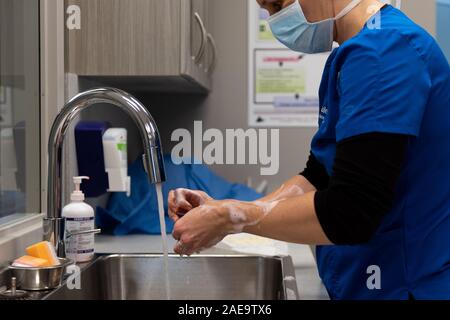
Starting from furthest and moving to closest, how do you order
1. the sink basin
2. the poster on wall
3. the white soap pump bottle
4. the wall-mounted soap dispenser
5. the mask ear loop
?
the poster on wall
the wall-mounted soap dispenser
the sink basin
the white soap pump bottle
the mask ear loop

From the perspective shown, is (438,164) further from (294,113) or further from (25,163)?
(294,113)

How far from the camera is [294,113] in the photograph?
242cm

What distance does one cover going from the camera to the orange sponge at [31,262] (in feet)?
3.49

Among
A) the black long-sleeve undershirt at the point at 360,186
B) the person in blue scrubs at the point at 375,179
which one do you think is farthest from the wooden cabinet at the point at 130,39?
the black long-sleeve undershirt at the point at 360,186

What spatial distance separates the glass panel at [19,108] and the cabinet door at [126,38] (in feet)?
0.68

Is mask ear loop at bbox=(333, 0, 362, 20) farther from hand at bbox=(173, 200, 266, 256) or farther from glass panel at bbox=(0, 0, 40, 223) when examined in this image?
glass panel at bbox=(0, 0, 40, 223)

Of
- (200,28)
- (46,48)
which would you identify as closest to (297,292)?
(46,48)

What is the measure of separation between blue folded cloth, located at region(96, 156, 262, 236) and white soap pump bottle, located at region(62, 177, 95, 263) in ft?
1.73

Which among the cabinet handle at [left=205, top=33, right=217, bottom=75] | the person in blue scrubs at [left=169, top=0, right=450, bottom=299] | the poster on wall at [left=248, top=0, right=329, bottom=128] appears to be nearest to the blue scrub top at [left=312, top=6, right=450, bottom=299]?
the person in blue scrubs at [left=169, top=0, right=450, bottom=299]

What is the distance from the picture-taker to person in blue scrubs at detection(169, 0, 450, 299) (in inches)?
30.5

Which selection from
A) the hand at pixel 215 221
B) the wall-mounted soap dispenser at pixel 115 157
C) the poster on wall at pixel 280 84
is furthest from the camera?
the poster on wall at pixel 280 84

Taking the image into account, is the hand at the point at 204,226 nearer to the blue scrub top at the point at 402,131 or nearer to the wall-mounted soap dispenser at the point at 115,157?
the blue scrub top at the point at 402,131

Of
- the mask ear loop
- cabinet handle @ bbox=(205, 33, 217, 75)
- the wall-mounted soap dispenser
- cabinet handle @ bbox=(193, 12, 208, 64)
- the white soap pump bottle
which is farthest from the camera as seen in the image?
cabinet handle @ bbox=(205, 33, 217, 75)

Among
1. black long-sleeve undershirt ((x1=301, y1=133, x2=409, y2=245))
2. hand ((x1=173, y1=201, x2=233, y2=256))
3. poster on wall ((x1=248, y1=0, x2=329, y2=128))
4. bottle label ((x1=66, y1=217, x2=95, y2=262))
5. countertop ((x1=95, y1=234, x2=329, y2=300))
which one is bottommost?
countertop ((x1=95, y1=234, x2=329, y2=300))
